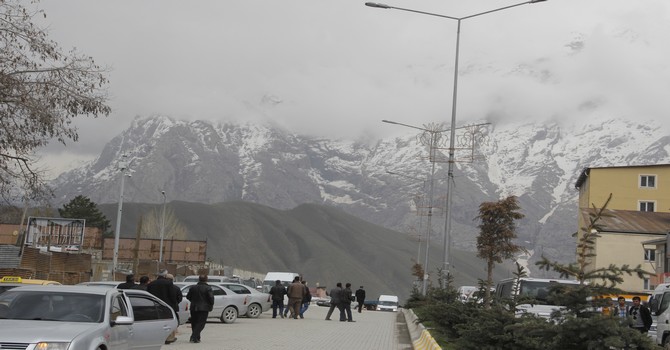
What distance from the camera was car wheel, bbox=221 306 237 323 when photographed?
3306 cm

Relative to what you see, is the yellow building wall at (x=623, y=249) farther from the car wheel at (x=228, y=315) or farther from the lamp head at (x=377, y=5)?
the lamp head at (x=377, y=5)

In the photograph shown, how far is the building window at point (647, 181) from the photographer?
93444 millimetres

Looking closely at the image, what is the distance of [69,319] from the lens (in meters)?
12.1

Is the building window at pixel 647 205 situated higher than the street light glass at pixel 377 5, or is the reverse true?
the building window at pixel 647 205

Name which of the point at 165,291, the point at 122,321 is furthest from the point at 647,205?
the point at 122,321

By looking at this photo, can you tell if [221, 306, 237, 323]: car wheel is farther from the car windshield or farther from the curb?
the car windshield

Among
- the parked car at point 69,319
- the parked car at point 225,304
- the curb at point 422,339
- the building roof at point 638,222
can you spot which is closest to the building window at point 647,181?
the building roof at point 638,222

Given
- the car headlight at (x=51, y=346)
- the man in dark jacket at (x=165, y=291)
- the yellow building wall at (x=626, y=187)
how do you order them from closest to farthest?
1. the car headlight at (x=51, y=346)
2. the man in dark jacket at (x=165, y=291)
3. the yellow building wall at (x=626, y=187)

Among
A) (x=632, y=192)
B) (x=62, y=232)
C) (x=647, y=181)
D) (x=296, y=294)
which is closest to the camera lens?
(x=296, y=294)

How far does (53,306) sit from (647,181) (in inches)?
3507

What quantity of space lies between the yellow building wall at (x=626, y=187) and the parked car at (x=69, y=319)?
8413 centimetres

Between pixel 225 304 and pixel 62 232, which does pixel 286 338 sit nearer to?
pixel 225 304

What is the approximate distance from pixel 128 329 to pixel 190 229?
183749 millimetres

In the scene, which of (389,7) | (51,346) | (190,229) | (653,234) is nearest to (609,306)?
(51,346)
